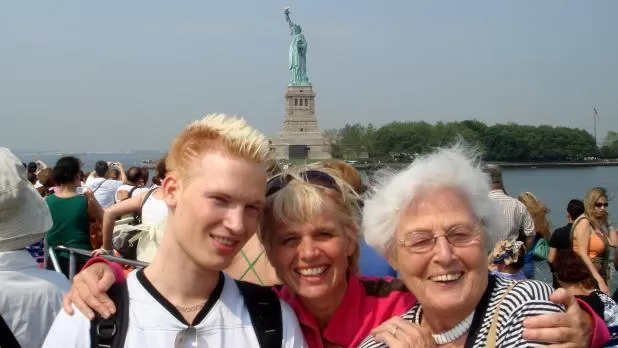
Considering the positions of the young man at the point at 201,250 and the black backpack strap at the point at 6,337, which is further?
the black backpack strap at the point at 6,337

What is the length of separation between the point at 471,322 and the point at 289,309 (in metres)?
0.63

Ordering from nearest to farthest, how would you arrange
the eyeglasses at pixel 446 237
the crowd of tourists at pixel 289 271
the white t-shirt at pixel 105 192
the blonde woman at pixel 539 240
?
the crowd of tourists at pixel 289 271 < the eyeglasses at pixel 446 237 < the blonde woman at pixel 539 240 < the white t-shirt at pixel 105 192

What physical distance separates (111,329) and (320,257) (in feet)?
2.70

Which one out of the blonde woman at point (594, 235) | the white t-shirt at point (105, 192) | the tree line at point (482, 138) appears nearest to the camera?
the blonde woman at point (594, 235)

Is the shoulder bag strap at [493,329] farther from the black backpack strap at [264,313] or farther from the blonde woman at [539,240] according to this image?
the blonde woman at [539,240]

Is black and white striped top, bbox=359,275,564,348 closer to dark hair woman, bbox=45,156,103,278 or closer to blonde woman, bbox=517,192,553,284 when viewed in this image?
dark hair woman, bbox=45,156,103,278

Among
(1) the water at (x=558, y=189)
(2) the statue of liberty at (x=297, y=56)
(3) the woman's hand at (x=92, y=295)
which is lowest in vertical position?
(1) the water at (x=558, y=189)

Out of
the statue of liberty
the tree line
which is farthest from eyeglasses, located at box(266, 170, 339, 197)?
the tree line

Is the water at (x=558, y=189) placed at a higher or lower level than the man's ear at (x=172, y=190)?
lower

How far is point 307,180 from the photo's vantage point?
8.29 feet

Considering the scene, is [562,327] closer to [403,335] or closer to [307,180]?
[403,335]

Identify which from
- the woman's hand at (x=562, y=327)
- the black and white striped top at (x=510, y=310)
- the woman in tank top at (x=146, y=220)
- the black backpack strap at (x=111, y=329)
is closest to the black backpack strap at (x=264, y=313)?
the black backpack strap at (x=111, y=329)

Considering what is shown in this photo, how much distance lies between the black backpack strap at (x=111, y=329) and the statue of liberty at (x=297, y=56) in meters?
64.8

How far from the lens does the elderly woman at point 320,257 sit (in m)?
2.40
